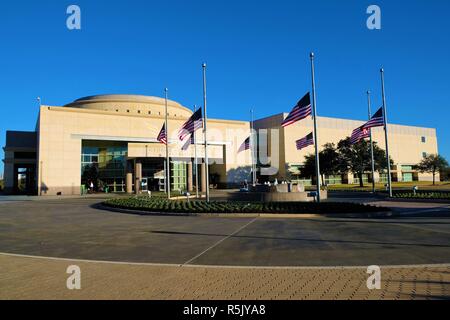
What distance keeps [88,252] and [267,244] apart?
15.9 feet

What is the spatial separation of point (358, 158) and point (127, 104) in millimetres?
41794

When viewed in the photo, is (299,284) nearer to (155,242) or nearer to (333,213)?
(155,242)

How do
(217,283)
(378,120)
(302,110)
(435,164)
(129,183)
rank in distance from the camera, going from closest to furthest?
(217,283), (302,110), (378,120), (129,183), (435,164)

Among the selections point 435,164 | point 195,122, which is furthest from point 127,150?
point 435,164

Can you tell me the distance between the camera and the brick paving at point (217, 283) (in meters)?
5.82

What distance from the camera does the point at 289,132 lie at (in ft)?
244

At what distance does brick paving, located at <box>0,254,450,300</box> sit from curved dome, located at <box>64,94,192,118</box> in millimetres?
58828

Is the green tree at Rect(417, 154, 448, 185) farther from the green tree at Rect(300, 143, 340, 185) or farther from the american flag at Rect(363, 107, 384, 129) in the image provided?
the american flag at Rect(363, 107, 384, 129)

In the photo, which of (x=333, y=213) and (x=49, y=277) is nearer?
(x=49, y=277)

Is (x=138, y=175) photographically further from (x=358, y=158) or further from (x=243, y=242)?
(x=243, y=242)

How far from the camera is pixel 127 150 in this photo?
188 ft

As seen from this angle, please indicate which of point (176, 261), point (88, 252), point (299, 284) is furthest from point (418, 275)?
point (88, 252)
